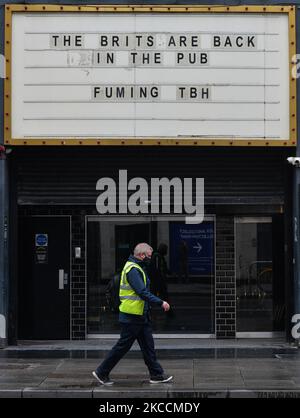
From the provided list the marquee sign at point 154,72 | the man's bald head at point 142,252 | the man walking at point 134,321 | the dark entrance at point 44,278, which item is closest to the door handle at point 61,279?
the dark entrance at point 44,278

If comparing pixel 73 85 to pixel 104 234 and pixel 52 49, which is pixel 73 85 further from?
pixel 104 234

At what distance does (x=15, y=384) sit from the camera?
10.3 meters

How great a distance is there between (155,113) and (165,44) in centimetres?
124

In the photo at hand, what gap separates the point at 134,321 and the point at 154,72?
5236 mm

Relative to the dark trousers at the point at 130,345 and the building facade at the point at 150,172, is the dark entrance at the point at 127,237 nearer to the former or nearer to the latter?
the building facade at the point at 150,172

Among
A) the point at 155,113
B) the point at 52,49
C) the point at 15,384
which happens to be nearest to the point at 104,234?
the point at 155,113

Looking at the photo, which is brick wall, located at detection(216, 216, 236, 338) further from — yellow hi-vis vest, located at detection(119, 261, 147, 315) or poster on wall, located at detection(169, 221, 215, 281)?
yellow hi-vis vest, located at detection(119, 261, 147, 315)

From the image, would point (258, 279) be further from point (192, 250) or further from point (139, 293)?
point (139, 293)
